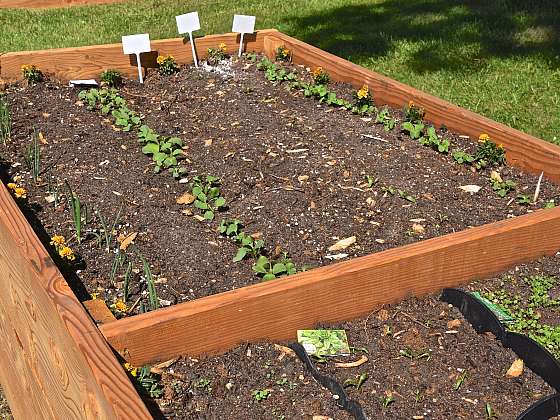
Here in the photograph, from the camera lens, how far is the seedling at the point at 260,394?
2.16 metres

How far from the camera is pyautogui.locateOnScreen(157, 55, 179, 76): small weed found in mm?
5059

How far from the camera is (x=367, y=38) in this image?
627cm

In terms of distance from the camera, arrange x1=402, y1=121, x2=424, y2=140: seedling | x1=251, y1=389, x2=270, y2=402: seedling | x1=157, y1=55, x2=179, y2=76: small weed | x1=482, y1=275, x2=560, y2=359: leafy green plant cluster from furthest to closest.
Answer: x1=157, y1=55, x2=179, y2=76: small weed < x1=402, y1=121, x2=424, y2=140: seedling < x1=482, y1=275, x2=560, y2=359: leafy green plant cluster < x1=251, y1=389, x2=270, y2=402: seedling

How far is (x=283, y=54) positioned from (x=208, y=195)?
82.3 inches

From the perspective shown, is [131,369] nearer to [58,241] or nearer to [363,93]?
[58,241]

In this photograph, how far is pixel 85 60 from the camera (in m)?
4.91

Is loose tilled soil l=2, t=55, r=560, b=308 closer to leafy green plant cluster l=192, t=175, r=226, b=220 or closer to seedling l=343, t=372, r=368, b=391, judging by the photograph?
leafy green plant cluster l=192, t=175, r=226, b=220

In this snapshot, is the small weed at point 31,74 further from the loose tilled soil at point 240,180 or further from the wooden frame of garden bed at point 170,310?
the wooden frame of garden bed at point 170,310


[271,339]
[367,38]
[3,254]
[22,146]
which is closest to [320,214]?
[271,339]

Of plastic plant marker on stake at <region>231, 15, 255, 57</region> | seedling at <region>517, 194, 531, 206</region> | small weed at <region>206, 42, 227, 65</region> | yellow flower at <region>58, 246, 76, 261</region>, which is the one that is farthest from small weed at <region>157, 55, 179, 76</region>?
seedling at <region>517, 194, 531, 206</region>

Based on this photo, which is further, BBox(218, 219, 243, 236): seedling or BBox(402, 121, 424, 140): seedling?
BBox(402, 121, 424, 140): seedling

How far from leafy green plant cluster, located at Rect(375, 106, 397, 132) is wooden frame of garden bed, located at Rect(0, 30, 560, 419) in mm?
1517

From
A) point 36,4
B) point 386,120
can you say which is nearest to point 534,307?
point 386,120

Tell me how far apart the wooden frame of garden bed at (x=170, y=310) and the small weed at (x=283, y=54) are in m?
2.95
